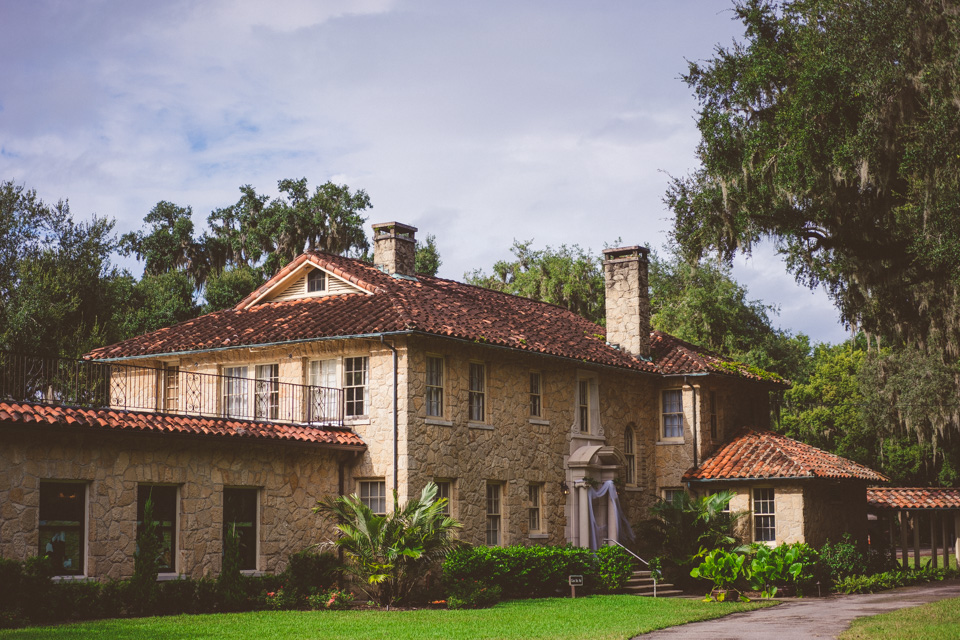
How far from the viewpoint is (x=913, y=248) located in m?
19.5

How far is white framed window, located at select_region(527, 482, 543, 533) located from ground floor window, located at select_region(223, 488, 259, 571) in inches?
286

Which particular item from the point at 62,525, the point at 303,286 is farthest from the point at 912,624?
the point at 303,286

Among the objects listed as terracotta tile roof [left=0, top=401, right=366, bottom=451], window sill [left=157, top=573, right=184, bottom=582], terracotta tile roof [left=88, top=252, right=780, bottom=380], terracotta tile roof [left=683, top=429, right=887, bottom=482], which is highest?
terracotta tile roof [left=88, top=252, right=780, bottom=380]

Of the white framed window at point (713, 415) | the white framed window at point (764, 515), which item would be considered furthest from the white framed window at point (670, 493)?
the white framed window at point (764, 515)

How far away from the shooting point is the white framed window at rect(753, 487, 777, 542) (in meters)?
27.8

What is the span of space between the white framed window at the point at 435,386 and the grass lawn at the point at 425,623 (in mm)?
4470

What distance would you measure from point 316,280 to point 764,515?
12.9 meters

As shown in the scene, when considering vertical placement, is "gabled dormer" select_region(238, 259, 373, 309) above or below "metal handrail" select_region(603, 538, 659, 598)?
above

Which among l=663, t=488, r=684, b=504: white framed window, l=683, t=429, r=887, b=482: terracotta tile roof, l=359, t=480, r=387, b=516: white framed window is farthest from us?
l=663, t=488, r=684, b=504: white framed window

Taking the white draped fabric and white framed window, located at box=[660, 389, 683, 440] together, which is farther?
white framed window, located at box=[660, 389, 683, 440]

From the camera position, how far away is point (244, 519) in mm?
21000

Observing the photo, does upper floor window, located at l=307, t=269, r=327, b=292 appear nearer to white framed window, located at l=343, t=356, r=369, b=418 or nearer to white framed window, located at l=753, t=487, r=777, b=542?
white framed window, located at l=343, t=356, r=369, b=418

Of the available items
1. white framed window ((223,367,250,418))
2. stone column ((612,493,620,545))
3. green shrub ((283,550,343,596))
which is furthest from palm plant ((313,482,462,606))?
stone column ((612,493,620,545))

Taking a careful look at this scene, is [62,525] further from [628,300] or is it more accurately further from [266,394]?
[628,300]
